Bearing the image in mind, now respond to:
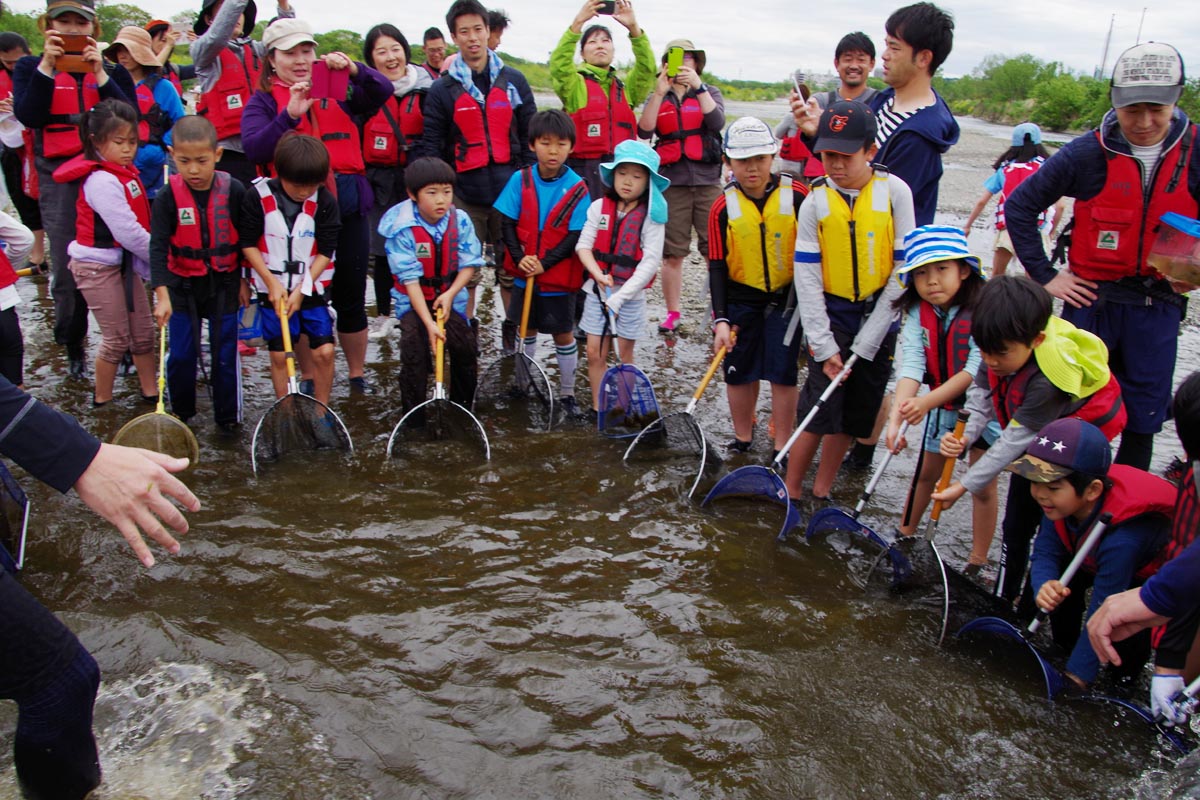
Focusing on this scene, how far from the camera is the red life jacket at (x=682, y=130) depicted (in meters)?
8.10

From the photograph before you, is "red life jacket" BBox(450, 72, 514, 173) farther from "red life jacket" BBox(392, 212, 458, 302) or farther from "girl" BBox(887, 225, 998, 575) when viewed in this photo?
"girl" BBox(887, 225, 998, 575)

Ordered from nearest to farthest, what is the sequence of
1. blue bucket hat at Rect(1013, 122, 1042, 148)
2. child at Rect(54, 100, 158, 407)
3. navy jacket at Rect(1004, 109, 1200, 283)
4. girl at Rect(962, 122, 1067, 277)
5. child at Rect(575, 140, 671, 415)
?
navy jacket at Rect(1004, 109, 1200, 283), child at Rect(54, 100, 158, 407), child at Rect(575, 140, 671, 415), girl at Rect(962, 122, 1067, 277), blue bucket hat at Rect(1013, 122, 1042, 148)

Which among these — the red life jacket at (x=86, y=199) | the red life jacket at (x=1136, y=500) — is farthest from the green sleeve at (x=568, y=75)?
the red life jacket at (x=1136, y=500)

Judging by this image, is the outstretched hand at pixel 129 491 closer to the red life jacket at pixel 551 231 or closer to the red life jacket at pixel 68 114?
→ the red life jacket at pixel 551 231

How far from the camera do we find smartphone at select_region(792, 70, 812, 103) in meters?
5.96

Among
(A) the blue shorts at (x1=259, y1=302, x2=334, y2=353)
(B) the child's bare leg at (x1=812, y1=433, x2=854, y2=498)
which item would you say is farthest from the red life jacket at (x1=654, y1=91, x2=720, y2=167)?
(B) the child's bare leg at (x1=812, y1=433, x2=854, y2=498)

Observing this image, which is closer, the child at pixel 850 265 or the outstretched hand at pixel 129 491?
the outstretched hand at pixel 129 491

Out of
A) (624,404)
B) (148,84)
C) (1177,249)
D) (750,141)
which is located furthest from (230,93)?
(1177,249)

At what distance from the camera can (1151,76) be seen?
4.02 metres

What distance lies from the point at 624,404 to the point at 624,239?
3.89ft

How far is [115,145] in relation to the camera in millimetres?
5691

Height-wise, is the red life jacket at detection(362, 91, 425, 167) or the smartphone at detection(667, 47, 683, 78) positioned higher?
the smartphone at detection(667, 47, 683, 78)

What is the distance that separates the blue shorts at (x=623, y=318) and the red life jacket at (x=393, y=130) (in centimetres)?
238

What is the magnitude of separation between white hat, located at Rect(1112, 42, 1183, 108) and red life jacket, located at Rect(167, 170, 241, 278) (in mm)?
5187
